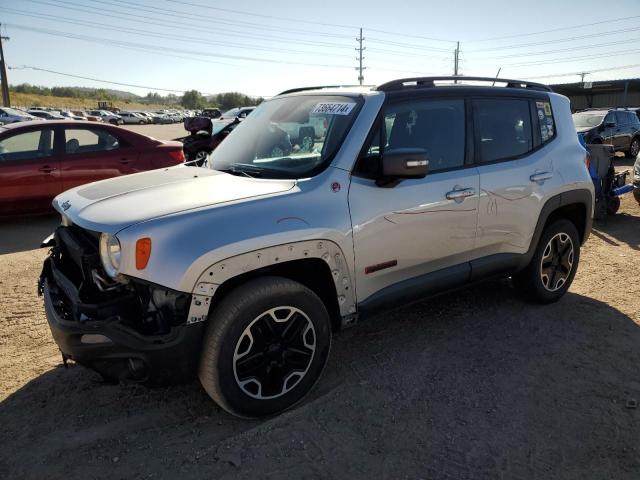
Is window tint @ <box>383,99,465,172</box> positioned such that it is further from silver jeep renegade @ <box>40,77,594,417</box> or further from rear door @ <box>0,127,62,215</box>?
rear door @ <box>0,127,62,215</box>

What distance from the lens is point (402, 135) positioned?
345 centimetres

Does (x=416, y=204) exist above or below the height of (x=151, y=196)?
below

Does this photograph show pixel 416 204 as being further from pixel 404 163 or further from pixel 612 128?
pixel 612 128

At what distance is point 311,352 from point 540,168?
8.22 ft

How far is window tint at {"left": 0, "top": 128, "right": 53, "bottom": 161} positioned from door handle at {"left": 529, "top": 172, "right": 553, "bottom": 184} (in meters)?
6.58

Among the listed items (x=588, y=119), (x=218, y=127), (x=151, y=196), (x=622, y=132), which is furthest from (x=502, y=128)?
(x=622, y=132)

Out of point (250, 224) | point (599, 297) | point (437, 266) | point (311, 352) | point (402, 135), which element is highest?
point (402, 135)

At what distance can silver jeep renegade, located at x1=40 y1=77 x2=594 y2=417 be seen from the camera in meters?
2.54

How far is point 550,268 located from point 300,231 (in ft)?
9.06

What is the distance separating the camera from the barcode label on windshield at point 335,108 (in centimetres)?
332

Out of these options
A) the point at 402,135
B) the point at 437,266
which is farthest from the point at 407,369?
the point at 402,135

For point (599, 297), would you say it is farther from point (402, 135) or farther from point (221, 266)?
point (221, 266)

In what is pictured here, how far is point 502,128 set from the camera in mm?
4020

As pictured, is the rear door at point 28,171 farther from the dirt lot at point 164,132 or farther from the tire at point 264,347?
the dirt lot at point 164,132
